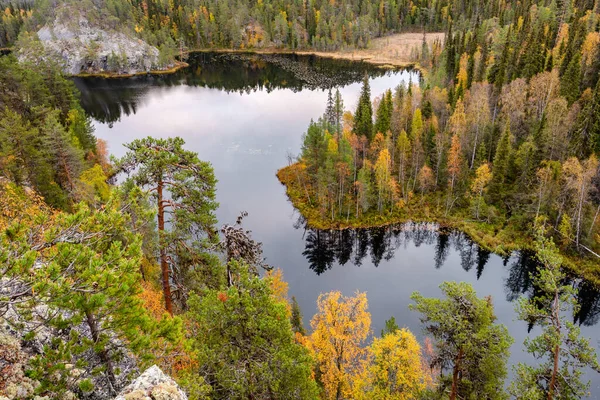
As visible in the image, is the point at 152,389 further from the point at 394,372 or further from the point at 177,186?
the point at 394,372

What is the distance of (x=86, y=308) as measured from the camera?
38.2 feet

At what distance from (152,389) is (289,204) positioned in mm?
65968

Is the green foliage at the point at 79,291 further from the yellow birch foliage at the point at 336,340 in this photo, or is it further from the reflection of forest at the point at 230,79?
the reflection of forest at the point at 230,79

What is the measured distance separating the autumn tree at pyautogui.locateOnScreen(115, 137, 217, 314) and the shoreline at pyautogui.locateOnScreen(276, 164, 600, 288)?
164 ft

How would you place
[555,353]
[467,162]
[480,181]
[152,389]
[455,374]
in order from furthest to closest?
[467,162]
[480,181]
[455,374]
[555,353]
[152,389]

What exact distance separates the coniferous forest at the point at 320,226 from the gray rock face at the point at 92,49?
108 meters

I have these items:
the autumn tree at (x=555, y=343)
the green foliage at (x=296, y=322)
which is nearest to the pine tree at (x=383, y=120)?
the green foliage at (x=296, y=322)

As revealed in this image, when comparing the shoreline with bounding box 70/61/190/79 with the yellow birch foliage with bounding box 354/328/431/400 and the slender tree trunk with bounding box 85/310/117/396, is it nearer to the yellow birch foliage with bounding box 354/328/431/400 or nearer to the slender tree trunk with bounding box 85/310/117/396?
the yellow birch foliage with bounding box 354/328/431/400

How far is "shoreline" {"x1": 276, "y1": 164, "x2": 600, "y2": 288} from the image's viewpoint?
57659mm

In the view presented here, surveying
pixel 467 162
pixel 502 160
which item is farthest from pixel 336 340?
pixel 467 162

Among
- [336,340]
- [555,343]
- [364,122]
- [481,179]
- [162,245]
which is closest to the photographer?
[162,245]

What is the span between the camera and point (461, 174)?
→ 7306 cm

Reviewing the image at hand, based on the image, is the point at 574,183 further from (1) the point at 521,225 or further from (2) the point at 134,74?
(2) the point at 134,74

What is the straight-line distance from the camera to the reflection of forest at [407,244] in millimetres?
58644
